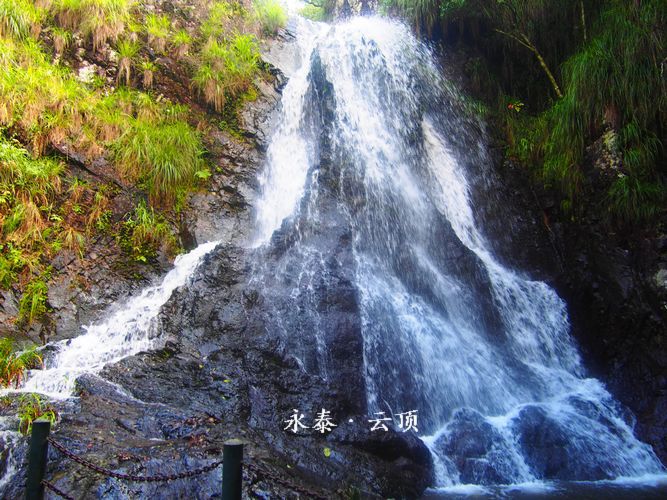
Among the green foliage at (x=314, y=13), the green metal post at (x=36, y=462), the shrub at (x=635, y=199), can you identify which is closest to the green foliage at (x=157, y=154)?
the green metal post at (x=36, y=462)

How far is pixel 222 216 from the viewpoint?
7746mm

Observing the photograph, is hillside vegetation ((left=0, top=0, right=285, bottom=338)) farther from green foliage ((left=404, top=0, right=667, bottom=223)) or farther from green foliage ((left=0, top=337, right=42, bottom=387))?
green foliage ((left=404, top=0, right=667, bottom=223))

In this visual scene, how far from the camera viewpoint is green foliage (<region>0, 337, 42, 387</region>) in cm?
457

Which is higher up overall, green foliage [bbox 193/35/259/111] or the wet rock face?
green foliage [bbox 193/35/259/111]

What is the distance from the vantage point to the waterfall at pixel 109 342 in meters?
4.58

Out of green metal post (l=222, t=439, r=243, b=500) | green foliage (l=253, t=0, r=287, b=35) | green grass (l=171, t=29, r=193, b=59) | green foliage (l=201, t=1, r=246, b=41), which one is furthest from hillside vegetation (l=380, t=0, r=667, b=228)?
green metal post (l=222, t=439, r=243, b=500)

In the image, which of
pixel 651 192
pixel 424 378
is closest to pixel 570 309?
pixel 651 192

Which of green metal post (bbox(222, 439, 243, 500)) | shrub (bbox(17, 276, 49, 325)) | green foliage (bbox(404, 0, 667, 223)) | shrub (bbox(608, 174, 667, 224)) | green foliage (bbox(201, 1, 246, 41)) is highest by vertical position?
green foliage (bbox(201, 1, 246, 41))

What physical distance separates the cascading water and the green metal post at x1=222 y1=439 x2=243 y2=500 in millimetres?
2928

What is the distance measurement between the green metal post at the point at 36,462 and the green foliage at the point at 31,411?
84 centimetres

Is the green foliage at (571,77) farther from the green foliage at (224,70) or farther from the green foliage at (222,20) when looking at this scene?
the green foliage at (224,70)

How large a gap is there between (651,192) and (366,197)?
15.6ft

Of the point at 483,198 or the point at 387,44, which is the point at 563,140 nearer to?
the point at 483,198

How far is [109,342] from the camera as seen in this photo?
18.0 ft
